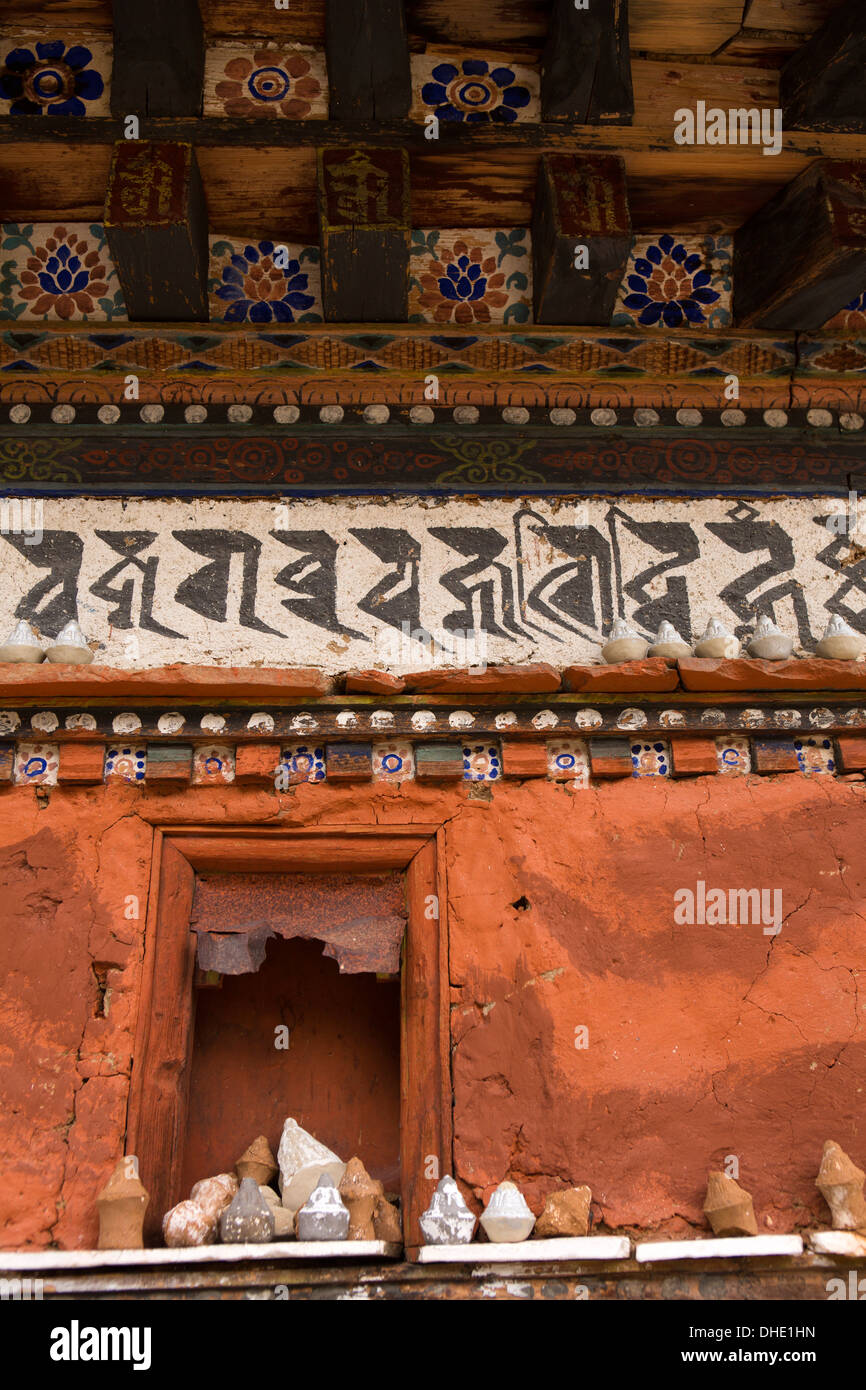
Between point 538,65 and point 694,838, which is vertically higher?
point 538,65

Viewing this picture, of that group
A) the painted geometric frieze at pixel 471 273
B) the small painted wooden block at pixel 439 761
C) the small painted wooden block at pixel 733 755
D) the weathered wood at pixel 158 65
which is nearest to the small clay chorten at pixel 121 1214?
the small painted wooden block at pixel 439 761

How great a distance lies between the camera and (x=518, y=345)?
3826 millimetres

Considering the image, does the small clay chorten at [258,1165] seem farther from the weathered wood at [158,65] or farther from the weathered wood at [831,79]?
the weathered wood at [831,79]

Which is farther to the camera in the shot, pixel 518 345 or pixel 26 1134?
pixel 518 345

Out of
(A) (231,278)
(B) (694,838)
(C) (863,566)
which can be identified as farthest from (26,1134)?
(C) (863,566)

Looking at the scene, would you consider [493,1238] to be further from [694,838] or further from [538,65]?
[538,65]

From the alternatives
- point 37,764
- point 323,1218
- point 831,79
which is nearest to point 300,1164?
point 323,1218

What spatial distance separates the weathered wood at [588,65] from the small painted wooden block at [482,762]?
68.0 inches

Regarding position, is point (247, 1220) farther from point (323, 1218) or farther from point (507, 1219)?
point (507, 1219)

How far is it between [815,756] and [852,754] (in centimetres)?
9

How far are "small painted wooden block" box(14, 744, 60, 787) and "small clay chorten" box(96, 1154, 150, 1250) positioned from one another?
1003 millimetres

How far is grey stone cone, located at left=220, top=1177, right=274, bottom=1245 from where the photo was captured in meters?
2.62

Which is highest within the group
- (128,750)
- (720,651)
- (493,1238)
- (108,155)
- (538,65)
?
(538,65)

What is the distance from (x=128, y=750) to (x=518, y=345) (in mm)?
1720
